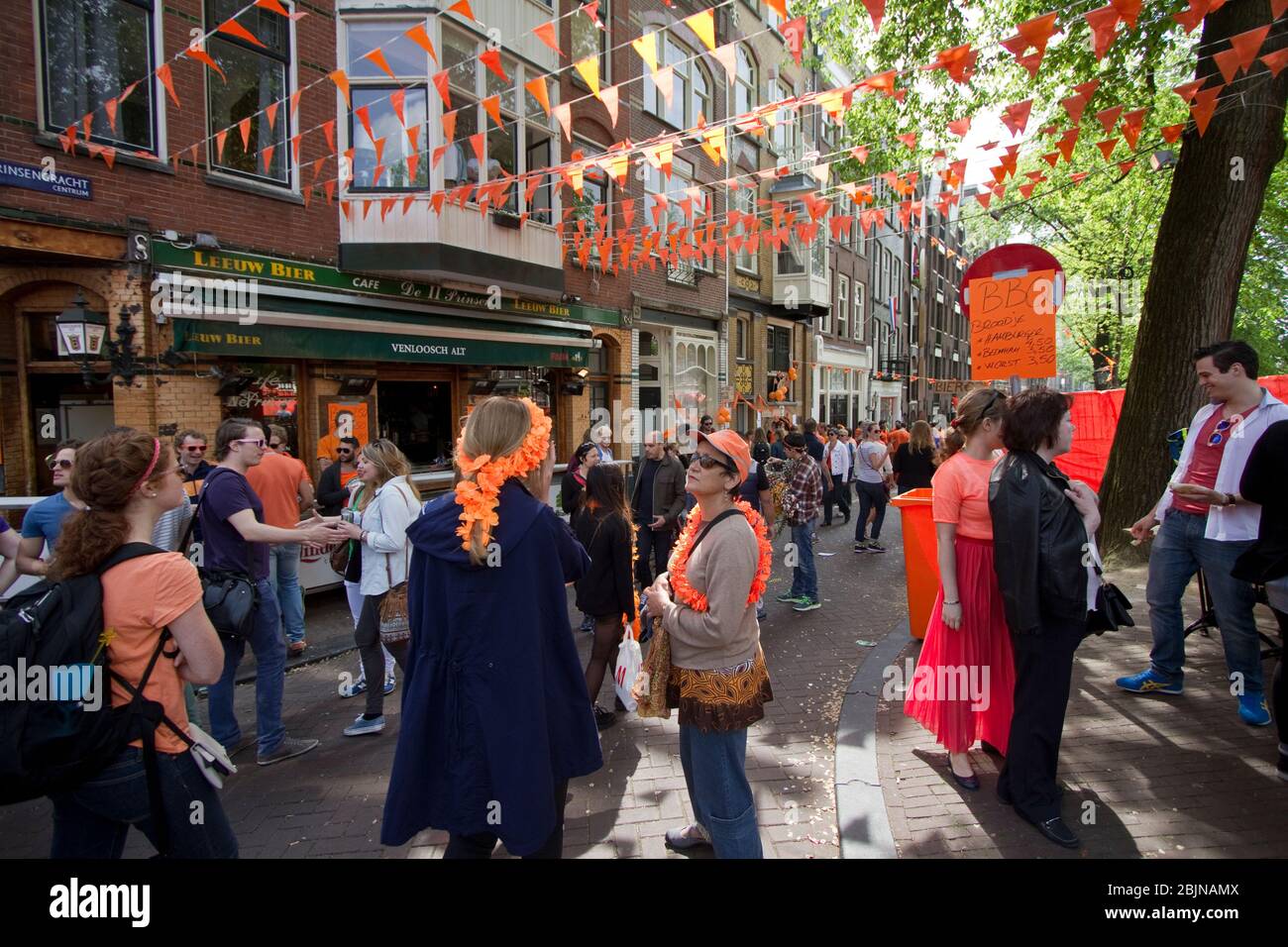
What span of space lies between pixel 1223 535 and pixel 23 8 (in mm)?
11114

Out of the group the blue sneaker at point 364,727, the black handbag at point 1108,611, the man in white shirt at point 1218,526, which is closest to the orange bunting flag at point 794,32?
the man in white shirt at point 1218,526

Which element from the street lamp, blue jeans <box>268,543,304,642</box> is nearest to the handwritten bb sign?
blue jeans <box>268,543,304,642</box>

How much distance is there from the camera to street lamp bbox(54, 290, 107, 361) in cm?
753

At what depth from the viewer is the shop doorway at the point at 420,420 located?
11.7 m

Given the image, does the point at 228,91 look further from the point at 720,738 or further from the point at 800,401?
the point at 800,401

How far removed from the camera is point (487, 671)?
2.25 metres

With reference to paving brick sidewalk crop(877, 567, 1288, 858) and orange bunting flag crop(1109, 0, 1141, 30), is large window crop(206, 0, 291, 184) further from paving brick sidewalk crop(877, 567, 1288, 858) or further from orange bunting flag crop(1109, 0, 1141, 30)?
paving brick sidewalk crop(877, 567, 1288, 858)

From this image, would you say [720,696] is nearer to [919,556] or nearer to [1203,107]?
[919,556]

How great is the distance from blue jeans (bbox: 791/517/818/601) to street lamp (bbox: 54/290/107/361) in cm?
756

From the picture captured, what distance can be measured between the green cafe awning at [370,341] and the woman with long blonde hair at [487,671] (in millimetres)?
7683

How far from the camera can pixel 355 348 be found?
10164 millimetres

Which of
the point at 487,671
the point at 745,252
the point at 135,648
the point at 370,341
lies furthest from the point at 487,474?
the point at 745,252

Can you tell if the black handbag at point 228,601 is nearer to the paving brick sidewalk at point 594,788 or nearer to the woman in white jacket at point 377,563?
the woman in white jacket at point 377,563
